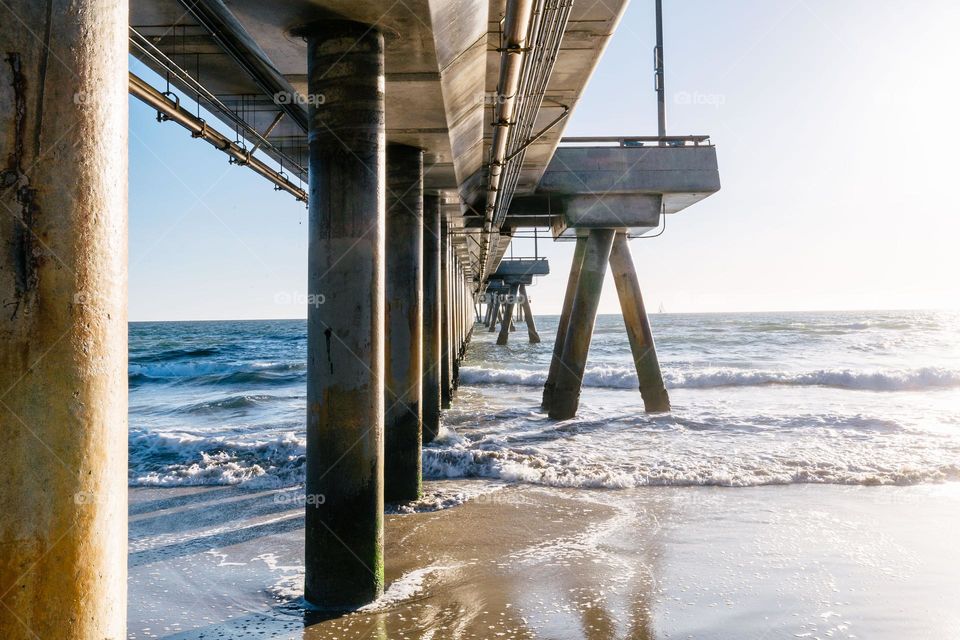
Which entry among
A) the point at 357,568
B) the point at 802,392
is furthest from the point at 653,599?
the point at 802,392

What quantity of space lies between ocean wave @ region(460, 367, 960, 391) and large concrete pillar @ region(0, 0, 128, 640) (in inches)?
748

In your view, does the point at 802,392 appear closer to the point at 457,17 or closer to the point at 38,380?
the point at 457,17

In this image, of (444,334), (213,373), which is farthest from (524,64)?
(213,373)

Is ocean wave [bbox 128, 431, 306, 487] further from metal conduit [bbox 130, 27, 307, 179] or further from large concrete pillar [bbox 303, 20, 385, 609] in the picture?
large concrete pillar [bbox 303, 20, 385, 609]

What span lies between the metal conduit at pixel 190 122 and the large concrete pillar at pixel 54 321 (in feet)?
10.9

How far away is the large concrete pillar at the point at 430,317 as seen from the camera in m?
9.91

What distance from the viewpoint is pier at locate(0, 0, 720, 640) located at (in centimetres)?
164

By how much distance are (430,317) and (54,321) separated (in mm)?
8253

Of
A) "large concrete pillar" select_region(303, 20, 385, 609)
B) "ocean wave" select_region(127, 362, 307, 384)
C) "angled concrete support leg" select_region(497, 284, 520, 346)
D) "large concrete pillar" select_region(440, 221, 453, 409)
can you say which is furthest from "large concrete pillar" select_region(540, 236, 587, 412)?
"angled concrete support leg" select_region(497, 284, 520, 346)

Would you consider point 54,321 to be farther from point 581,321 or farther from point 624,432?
point 581,321

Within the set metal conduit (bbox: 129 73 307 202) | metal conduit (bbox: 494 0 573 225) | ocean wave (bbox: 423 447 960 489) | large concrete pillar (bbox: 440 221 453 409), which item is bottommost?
ocean wave (bbox: 423 447 960 489)

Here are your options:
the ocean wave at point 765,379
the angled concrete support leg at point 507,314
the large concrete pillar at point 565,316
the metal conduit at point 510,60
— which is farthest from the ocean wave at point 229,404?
the angled concrete support leg at point 507,314

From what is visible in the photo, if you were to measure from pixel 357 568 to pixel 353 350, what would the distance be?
1271mm

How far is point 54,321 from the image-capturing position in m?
1.66
